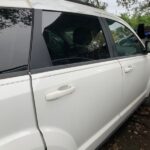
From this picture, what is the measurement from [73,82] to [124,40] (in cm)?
217

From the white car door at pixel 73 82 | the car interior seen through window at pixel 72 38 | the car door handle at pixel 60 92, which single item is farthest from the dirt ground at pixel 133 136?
the car door handle at pixel 60 92

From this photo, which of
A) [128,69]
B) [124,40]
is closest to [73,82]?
[128,69]

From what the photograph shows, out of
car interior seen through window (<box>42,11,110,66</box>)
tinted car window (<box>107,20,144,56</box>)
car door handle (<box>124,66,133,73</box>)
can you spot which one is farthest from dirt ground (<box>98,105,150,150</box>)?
car interior seen through window (<box>42,11,110,66</box>)

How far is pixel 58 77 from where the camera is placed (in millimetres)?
2189

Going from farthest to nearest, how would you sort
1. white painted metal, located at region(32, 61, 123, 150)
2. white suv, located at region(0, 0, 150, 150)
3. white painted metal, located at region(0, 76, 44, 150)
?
1. white painted metal, located at region(32, 61, 123, 150)
2. white suv, located at region(0, 0, 150, 150)
3. white painted metal, located at region(0, 76, 44, 150)

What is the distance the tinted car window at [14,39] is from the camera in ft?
6.18

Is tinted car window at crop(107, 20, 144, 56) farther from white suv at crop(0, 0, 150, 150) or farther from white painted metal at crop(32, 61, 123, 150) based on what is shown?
white painted metal at crop(32, 61, 123, 150)

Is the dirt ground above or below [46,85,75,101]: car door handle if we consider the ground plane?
below

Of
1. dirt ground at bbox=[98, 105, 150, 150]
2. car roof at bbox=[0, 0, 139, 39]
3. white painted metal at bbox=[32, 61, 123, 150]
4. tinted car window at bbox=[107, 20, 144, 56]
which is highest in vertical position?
car roof at bbox=[0, 0, 139, 39]

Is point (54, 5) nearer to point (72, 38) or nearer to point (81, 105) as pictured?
point (72, 38)

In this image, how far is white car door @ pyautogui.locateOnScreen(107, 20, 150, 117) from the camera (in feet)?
12.0

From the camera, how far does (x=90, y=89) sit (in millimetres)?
2600

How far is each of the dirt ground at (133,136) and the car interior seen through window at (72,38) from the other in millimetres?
1288

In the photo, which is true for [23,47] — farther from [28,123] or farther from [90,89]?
[90,89]
